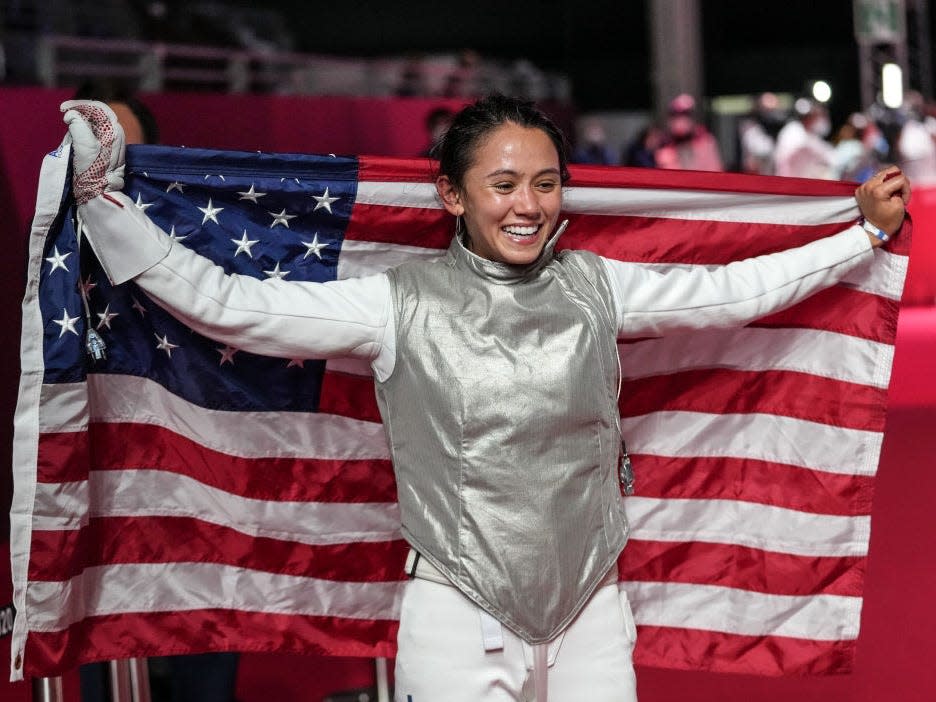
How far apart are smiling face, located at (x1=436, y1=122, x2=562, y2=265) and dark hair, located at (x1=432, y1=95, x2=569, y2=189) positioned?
14 mm

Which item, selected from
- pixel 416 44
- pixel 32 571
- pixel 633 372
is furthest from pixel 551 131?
pixel 416 44

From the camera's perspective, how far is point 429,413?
2.14 metres

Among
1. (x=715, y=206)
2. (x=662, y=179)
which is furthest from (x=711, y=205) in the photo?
(x=662, y=179)

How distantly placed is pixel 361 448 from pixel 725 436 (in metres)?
0.86

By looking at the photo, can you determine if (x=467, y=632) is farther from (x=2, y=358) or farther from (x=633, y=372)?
(x=2, y=358)

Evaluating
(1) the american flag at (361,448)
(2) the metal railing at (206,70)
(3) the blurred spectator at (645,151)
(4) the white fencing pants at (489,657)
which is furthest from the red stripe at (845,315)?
(3) the blurred spectator at (645,151)

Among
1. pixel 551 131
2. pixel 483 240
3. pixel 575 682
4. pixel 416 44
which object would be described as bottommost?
pixel 575 682

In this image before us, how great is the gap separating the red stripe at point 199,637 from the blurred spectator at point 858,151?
9.21 meters

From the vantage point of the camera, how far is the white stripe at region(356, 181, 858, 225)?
8.90 feet

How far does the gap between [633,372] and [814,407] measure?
0.43 metres

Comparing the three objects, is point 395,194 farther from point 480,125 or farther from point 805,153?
point 805,153

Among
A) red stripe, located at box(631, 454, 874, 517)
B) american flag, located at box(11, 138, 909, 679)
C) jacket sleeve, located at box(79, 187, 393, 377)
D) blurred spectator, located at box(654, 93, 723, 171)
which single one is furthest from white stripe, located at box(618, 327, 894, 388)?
blurred spectator, located at box(654, 93, 723, 171)

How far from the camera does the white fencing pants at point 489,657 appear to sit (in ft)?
6.87

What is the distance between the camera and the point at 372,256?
269 centimetres
